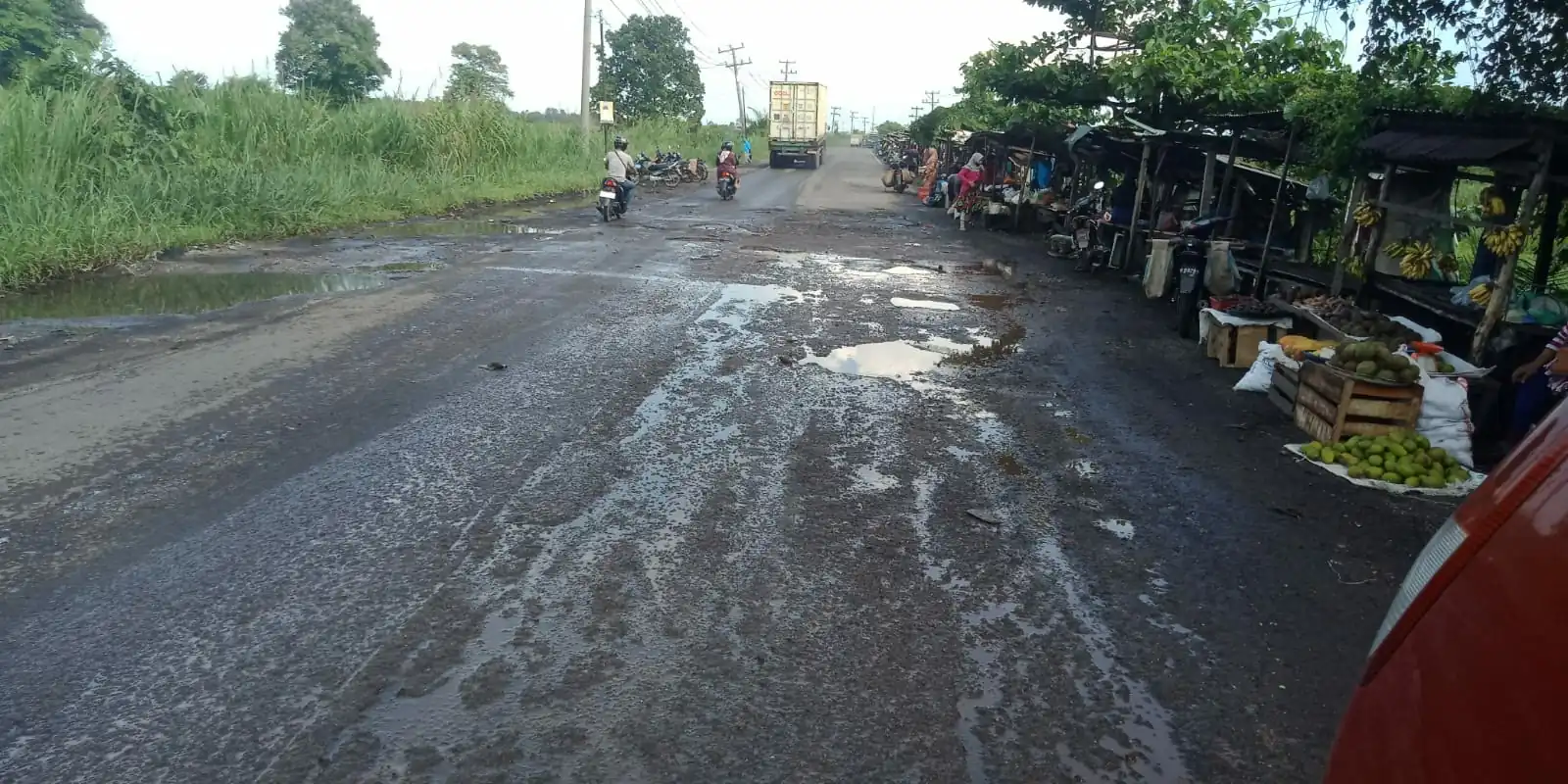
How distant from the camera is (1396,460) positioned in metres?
6.25

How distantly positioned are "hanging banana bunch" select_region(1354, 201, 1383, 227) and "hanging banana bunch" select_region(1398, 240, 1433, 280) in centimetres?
43

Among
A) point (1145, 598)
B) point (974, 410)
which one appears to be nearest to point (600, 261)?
point (974, 410)

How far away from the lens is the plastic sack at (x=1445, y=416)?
685 cm

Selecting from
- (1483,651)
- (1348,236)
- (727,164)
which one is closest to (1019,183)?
(727,164)

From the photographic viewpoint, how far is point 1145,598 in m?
4.34

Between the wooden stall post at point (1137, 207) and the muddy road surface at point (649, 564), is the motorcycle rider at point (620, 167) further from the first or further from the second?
the muddy road surface at point (649, 564)

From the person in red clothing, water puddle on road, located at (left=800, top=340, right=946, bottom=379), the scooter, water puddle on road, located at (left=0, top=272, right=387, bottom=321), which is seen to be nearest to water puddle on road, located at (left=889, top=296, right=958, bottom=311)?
water puddle on road, located at (left=800, top=340, right=946, bottom=379)

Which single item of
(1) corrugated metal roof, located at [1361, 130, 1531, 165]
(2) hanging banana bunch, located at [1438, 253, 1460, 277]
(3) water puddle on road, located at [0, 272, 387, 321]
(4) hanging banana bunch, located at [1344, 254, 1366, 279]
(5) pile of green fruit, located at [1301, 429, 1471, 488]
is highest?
(1) corrugated metal roof, located at [1361, 130, 1531, 165]

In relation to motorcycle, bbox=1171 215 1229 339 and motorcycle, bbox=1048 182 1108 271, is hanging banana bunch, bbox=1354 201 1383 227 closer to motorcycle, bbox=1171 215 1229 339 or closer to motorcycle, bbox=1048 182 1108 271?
motorcycle, bbox=1171 215 1229 339

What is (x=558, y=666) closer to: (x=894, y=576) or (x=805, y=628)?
(x=805, y=628)

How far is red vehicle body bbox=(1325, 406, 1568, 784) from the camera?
4.54 ft

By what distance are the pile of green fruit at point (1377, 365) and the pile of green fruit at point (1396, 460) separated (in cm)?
38

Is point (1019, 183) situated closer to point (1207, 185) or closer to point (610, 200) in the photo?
point (610, 200)

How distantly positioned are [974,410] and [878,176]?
4277 cm
